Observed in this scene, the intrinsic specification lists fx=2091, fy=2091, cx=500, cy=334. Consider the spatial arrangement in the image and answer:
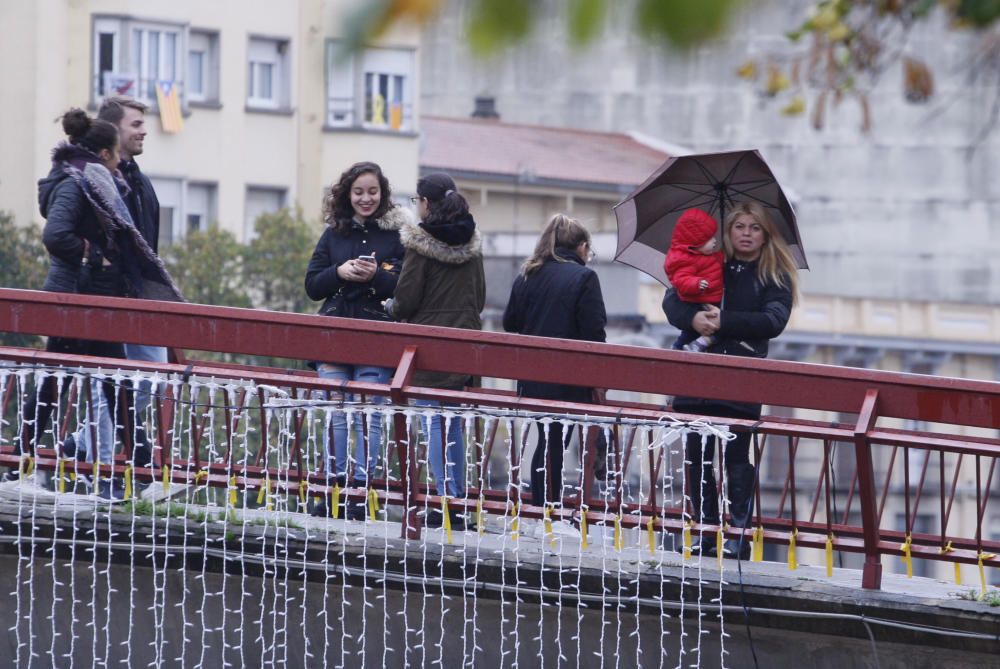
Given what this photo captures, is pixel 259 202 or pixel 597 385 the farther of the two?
pixel 259 202

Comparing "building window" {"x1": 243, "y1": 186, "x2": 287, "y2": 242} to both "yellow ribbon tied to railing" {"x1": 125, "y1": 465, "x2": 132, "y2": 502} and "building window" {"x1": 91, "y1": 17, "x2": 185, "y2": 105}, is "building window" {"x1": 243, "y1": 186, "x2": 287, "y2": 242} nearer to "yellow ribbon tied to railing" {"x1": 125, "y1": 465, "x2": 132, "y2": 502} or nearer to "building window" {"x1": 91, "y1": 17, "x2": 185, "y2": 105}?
"building window" {"x1": 91, "y1": 17, "x2": 185, "y2": 105}

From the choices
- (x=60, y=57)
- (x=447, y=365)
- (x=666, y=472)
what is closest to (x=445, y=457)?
(x=447, y=365)

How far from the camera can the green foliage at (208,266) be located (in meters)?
37.8

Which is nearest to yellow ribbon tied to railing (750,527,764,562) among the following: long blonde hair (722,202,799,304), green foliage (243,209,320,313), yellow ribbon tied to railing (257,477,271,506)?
long blonde hair (722,202,799,304)

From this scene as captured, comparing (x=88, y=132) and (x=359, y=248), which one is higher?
(x=88, y=132)

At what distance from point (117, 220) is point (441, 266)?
4.84 feet

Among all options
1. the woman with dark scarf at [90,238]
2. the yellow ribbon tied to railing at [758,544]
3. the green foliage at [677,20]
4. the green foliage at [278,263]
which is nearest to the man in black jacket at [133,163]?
the woman with dark scarf at [90,238]

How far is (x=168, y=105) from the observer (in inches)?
1661

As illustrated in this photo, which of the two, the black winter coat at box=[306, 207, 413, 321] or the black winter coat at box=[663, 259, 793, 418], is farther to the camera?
the black winter coat at box=[306, 207, 413, 321]

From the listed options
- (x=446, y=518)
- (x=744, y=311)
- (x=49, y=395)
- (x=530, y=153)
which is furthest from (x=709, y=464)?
(x=530, y=153)

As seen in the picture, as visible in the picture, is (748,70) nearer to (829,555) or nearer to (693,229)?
(829,555)

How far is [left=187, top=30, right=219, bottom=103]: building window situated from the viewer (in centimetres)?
4272

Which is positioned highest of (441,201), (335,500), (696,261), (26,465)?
(441,201)

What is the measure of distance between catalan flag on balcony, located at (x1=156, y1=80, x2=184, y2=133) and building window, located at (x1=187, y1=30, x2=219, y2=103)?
1.93ft
